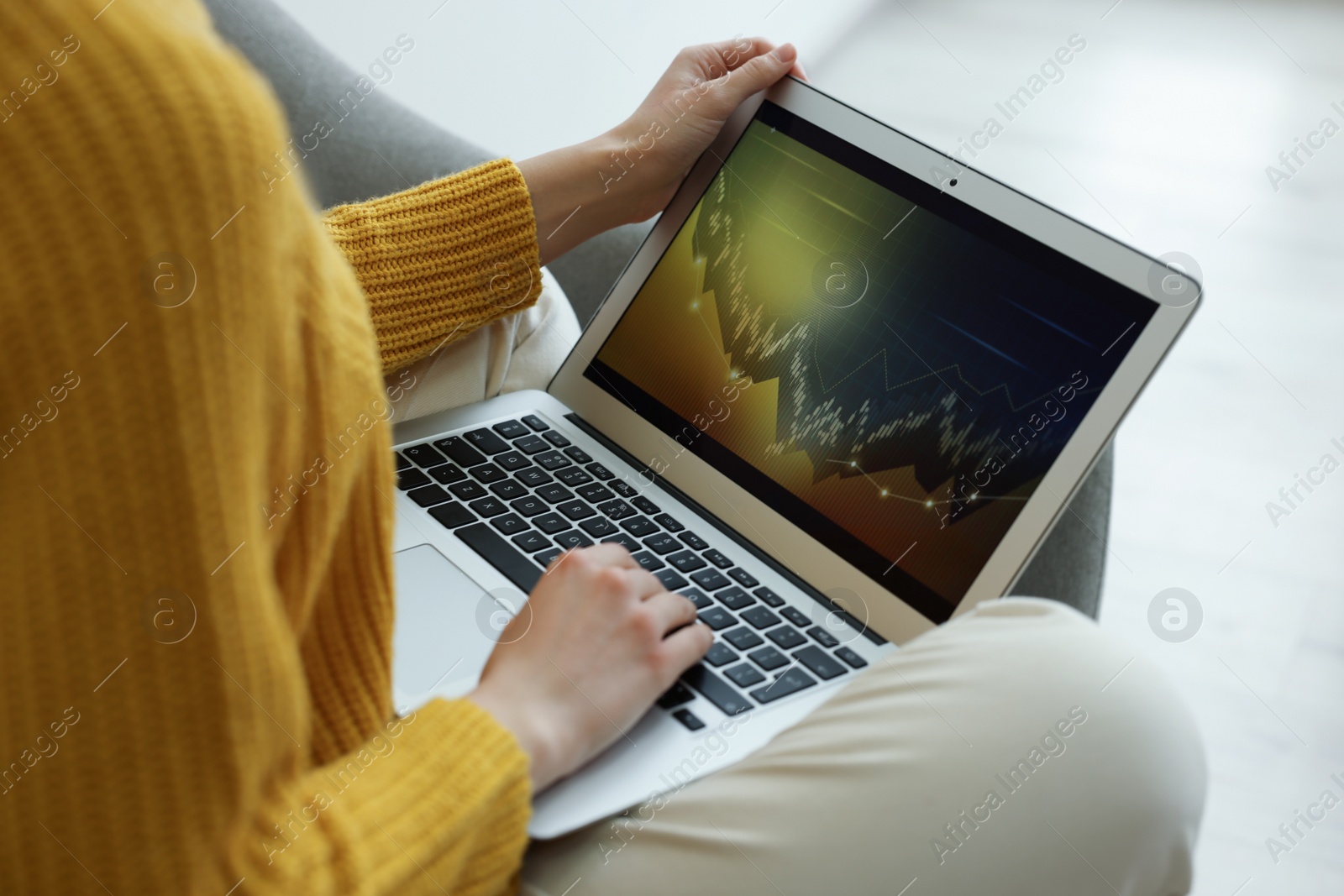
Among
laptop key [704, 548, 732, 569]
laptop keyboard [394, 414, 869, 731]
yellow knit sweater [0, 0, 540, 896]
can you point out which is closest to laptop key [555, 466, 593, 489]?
laptop keyboard [394, 414, 869, 731]

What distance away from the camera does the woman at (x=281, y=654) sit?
0.34 m

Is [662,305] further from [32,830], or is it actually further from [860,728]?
[32,830]

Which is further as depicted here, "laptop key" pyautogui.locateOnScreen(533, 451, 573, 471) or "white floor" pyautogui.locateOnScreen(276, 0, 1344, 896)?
"white floor" pyautogui.locateOnScreen(276, 0, 1344, 896)

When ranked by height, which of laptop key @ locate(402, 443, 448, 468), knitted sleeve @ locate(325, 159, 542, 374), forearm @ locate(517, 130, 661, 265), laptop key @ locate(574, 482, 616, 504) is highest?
forearm @ locate(517, 130, 661, 265)

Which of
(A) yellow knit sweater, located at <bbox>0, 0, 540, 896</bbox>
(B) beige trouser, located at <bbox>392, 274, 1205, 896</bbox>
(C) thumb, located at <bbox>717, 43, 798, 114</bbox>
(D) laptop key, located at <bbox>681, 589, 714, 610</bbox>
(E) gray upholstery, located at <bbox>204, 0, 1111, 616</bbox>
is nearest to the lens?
(A) yellow knit sweater, located at <bbox>0, 0, 540, 896</bbox>

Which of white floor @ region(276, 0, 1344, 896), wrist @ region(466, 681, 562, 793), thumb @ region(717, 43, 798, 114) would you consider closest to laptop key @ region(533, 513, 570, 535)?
wrist @ region(466, 681, 562, 793)

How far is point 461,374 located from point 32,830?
487mm

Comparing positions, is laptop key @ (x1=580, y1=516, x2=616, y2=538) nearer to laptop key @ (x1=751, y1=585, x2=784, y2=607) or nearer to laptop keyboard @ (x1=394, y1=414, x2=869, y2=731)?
laptop keyboard @ (x1=394, y1=414, x2=869, y2=731)

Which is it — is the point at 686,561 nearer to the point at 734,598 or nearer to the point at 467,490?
the point at 734,598

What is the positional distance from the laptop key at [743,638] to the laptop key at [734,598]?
0.08 feet

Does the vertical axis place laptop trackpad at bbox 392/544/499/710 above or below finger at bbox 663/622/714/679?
below

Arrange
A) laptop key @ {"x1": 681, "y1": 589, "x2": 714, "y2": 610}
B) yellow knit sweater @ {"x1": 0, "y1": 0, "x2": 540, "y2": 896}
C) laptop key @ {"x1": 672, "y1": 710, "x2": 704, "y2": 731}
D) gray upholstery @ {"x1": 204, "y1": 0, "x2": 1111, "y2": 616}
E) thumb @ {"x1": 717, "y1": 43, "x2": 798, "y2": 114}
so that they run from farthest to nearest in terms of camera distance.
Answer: gray upholstery @ {"x1": 204, "y1": 0, "x2": 1111, "y2": 616}, thumb @ {"x1": 717, "y1": 43, "x2": 798, "y2": 114}, laptop key @ {"x1": 681, "y1": 589, "x2": 714, "y2": 610}, laptop key @ {"x1": 672, "y1": 710, "x2": 704, "y2": 731}, yellow knit sweater @ {"x1": 0, "y1": 0, "x2": 540, "y2": 896}

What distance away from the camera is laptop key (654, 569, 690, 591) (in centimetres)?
70

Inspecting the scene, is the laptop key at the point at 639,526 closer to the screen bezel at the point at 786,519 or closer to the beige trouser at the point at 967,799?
the screen bezel at the point at 786,519
